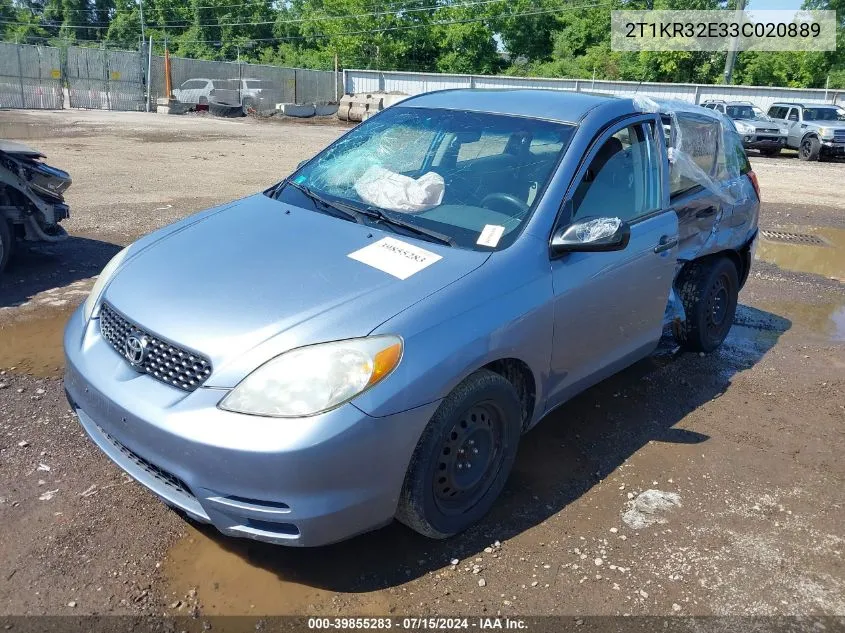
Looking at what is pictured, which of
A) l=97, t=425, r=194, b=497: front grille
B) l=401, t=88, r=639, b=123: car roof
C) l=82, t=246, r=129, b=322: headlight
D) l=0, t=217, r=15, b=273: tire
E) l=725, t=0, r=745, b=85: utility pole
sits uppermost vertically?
l=725, t=0, r=745, b=85: utility pole

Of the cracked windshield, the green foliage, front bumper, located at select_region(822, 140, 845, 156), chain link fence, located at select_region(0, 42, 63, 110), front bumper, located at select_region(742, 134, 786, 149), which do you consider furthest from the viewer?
the green foliage

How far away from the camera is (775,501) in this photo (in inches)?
139

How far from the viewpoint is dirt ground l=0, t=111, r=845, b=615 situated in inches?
108

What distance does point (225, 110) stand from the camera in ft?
107

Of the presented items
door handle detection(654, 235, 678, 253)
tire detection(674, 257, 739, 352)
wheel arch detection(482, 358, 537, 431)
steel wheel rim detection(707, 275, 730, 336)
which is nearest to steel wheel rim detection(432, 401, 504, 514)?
wheel arch detection(482, 358, 537, 431)

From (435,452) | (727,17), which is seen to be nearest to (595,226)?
(435,452)

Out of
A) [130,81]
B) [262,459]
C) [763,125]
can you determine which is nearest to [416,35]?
[130,81]

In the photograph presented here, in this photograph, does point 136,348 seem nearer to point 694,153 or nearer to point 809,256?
point 694,153

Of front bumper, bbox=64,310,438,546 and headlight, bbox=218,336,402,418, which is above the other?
headlight, bbox=218,336,402,418

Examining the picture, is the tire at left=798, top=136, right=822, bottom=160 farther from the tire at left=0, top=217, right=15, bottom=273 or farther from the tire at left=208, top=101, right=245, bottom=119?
the tire at left=208, top=101, right=245, bottom=119

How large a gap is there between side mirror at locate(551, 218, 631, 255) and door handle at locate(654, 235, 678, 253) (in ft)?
2.55

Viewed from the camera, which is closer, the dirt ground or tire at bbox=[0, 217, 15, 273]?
the dirt ground

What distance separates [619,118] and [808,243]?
7433 millimetres

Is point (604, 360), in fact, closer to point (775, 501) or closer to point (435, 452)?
point (775, 501)
